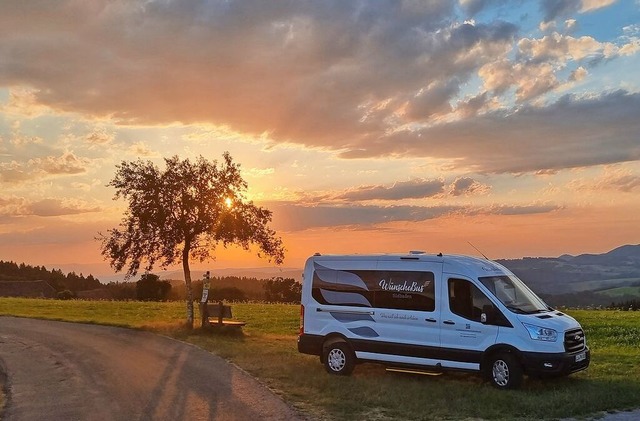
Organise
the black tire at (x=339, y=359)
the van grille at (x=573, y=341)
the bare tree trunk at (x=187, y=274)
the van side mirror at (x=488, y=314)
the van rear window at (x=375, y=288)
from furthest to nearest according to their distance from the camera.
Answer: the bare tree trunk at (x=187, y=274) < the black tire at (x=339, y=359) < the van rear window at (x=375, y=288) < the van side mirror at (x=488, y=314) < the van grille at (x=573, y=341)

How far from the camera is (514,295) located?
579 inches

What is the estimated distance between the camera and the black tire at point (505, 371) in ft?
44.3

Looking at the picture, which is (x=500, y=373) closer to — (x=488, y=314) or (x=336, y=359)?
(x=488, y=314)

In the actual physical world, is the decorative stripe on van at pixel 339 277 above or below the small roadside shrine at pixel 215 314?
above

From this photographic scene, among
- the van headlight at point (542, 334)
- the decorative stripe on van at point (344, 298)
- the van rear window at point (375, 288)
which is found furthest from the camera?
the decorative stripe on van at point (344, 298)

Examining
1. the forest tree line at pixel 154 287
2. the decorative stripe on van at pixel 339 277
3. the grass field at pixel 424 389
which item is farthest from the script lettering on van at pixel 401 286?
the forest tree line at pixel 154 287

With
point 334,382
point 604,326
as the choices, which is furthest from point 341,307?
point 604,326

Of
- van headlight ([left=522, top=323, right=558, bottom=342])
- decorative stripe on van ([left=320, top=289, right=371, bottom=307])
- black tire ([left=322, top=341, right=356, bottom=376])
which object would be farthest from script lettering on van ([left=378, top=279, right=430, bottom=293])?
van headlight ([left=522, top=323, right=558, bottom=342])

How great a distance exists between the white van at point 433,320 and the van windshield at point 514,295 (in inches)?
1.2

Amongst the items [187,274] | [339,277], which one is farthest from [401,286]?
[187,274]

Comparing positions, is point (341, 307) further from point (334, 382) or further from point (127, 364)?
point (127, 364)

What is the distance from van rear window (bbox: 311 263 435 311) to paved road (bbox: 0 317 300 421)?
310cm

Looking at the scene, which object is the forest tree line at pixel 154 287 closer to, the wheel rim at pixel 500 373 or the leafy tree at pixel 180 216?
the leafy tree at pixel 180 216

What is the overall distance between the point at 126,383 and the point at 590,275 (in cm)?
8710
